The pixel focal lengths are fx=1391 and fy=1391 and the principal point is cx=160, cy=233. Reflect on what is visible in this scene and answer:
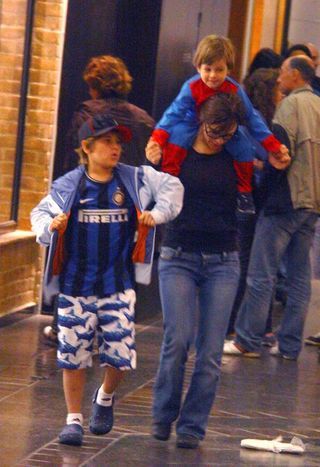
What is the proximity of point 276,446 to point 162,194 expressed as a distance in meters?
1.36

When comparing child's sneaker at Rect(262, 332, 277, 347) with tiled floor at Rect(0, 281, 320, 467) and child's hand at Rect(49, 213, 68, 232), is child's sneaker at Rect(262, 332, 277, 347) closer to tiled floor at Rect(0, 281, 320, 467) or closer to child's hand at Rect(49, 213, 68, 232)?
tiled floor at Rect(0, 281, 320, 467)

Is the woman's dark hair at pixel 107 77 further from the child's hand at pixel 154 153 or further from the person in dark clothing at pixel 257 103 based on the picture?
the child's hand at pixel 154 153

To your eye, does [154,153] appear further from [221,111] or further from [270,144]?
[270,144]

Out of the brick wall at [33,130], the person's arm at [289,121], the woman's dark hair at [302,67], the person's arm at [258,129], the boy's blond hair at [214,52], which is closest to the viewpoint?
the boy's blond hair at [214,52]

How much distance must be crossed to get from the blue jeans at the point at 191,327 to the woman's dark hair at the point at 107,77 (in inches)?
95.3

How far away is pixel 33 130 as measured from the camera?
34.3 ft

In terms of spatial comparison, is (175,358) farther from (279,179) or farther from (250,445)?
(279,179)

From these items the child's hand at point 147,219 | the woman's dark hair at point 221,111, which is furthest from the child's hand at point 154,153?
the child's hand at point 147,219

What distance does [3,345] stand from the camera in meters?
9.25

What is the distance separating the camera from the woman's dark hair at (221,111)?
6.70m

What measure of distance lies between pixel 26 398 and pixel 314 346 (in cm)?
343

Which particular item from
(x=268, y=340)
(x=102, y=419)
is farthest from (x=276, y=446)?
(x=268, y=340)

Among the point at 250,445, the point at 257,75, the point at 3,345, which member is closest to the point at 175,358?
the point at 250,445

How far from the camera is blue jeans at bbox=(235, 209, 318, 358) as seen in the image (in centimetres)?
941
